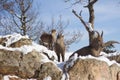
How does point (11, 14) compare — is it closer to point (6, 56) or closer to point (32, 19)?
point (32, 19)

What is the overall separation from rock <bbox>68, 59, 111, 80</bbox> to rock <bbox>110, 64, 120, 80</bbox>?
43cm

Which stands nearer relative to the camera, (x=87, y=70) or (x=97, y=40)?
(x=87, y=70)

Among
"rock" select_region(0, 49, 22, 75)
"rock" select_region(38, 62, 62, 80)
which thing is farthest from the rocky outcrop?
"rock" select_region(0, 49, 22, 75)

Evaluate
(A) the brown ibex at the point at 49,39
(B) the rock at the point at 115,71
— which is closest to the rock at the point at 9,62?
(B) the rock at the point at 115,71

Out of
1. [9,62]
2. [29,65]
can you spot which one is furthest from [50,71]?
[9,62]

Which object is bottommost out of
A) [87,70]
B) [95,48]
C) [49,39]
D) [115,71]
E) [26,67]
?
[49,39]

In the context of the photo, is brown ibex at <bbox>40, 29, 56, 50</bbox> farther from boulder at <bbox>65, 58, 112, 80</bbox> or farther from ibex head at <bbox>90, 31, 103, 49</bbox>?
boulder at <bbox>65, 58, 112, 80</bbox>

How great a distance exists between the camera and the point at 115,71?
38.9ft

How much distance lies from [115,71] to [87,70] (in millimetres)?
1101

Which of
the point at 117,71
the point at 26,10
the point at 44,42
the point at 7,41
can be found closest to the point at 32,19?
the point at 26,10

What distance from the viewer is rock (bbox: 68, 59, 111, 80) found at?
11.1 m

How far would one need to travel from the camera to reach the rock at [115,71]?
463 inches

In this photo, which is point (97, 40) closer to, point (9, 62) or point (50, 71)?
point (50, 71)

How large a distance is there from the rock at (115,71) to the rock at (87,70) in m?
0.43
